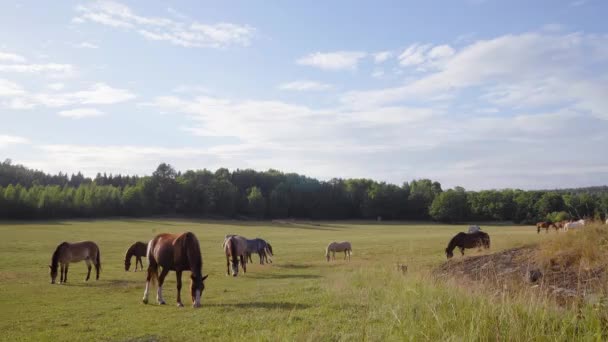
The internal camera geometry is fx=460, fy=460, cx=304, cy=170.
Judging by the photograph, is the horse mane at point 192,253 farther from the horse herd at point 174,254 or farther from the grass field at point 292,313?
the grass field at point 292,313

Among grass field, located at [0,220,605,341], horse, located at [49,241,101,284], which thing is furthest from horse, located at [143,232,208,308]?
horse, located at [49,241,101,284]

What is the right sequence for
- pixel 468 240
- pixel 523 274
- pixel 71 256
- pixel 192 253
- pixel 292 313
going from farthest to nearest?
pixel 468 240 < pixel 71 256 < pixel 192 253 < pixel 523 274 < pixel 292 313

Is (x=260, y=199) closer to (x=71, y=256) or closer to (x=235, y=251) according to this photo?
(x=235, y=251)

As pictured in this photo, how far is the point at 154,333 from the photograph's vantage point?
389 inches

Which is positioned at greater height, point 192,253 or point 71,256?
point 192,253

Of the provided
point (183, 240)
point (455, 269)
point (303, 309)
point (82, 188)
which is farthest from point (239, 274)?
point (82, 188)

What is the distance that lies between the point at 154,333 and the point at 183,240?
18.0ft

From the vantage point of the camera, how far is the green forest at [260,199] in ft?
318

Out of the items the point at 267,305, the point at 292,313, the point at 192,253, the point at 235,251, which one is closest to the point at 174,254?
the point at 192,253

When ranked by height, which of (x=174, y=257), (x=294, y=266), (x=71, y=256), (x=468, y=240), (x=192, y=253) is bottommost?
(x=294, y=266)

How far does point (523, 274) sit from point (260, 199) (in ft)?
344

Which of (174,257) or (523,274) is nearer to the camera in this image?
(523,274)

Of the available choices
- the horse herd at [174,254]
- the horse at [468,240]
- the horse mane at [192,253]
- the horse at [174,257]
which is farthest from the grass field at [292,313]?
the horse at [468,240]

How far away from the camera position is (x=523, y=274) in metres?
13.5
